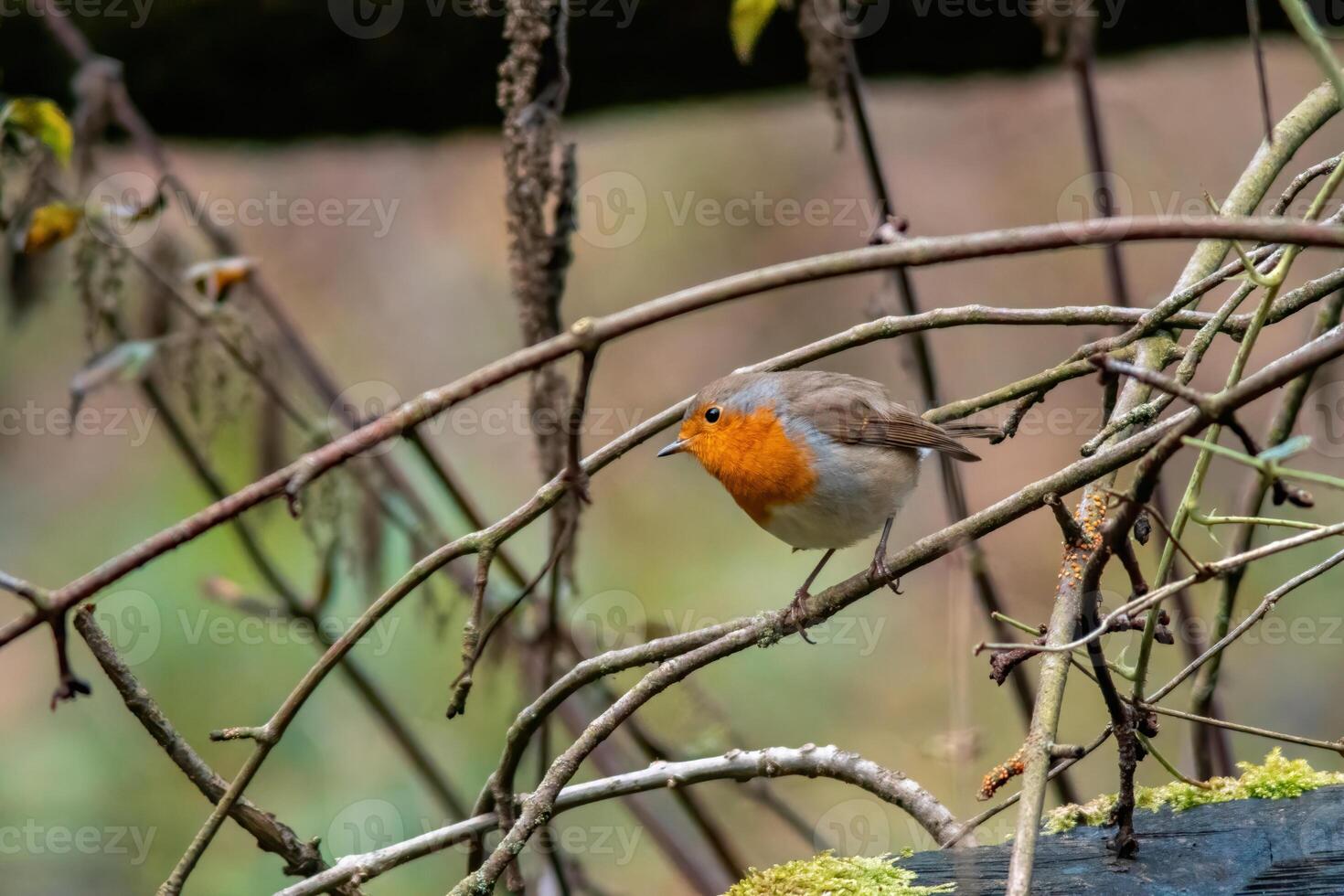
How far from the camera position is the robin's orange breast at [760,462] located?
111 inches

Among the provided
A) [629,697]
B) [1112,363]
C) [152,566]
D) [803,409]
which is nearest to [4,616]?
[152,566]

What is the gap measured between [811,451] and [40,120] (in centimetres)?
197

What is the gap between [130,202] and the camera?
3516 millimetres

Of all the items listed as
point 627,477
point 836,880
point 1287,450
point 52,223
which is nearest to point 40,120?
point 52,223

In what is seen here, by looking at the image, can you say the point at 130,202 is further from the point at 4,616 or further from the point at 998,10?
the point at 4,616

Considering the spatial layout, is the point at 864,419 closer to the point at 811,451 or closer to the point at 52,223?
Result: the point at 811,451

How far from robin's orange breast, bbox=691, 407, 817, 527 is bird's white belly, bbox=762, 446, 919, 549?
0.03 meters

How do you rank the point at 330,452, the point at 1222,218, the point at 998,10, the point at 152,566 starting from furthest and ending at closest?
the point at 152,566
the point at 998,10
the point at 330,452
the point at 1222,218

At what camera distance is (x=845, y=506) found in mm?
2805

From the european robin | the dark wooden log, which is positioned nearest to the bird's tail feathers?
the european robin

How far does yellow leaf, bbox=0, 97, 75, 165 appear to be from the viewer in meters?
2.90

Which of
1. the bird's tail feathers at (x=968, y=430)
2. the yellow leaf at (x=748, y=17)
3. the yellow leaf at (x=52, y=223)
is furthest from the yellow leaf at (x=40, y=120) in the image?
the bird's tail feathers at (x=968, y=430)

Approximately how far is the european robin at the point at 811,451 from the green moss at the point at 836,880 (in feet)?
3.52

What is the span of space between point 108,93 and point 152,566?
8.93 ft
